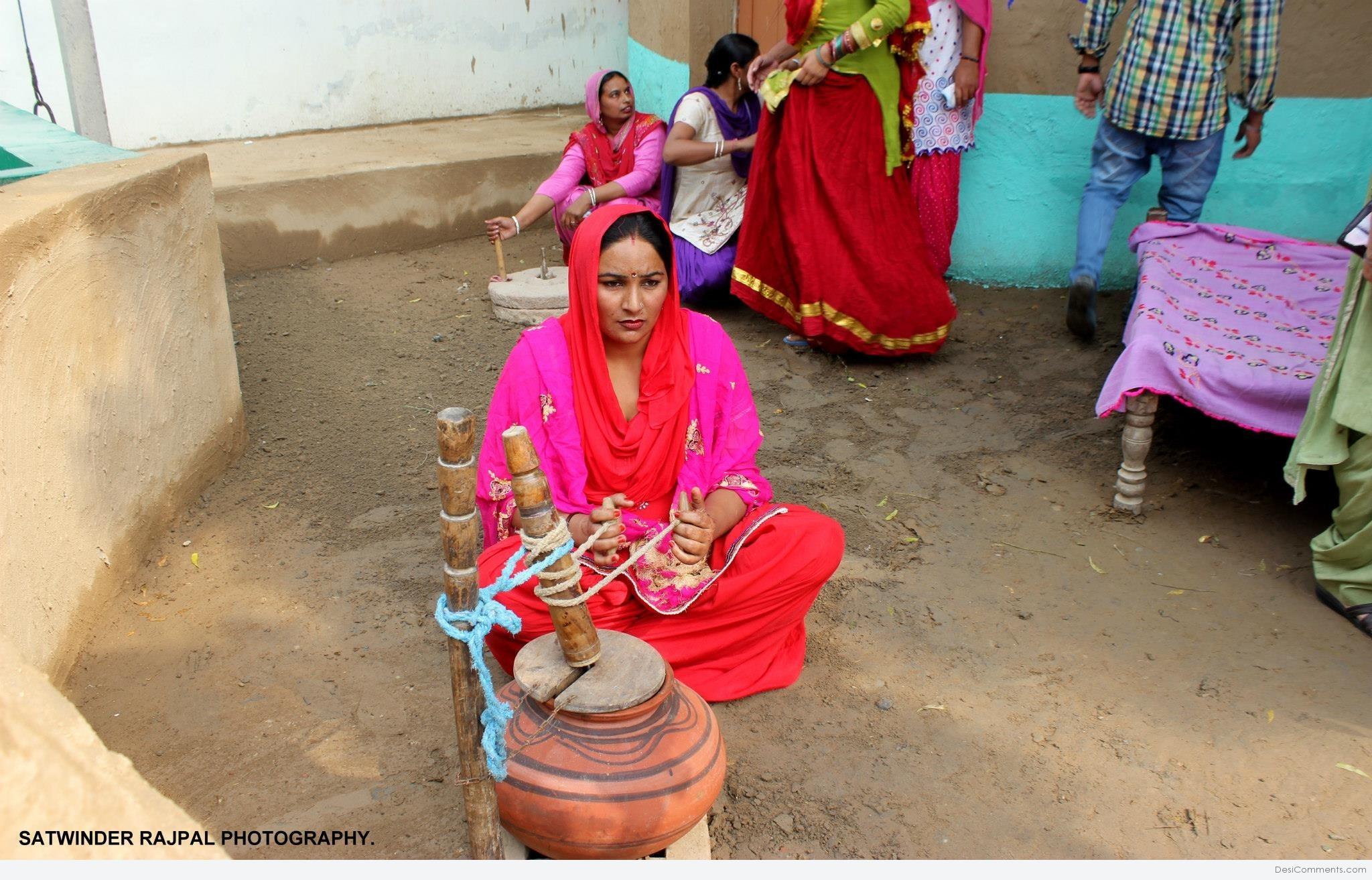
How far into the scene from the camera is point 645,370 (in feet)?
9.41

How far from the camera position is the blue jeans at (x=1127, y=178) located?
16.3ft

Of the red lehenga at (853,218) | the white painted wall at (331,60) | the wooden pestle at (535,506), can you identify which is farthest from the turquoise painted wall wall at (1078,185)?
the wooden pestle at (535,506)

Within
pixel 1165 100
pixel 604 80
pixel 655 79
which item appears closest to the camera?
pixel 1165 100

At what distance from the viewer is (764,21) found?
663 cm

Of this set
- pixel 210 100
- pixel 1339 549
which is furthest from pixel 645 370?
pixel 210 100

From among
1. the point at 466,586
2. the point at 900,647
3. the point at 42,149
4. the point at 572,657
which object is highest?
the point at 42,149

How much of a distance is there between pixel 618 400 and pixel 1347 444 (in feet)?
→ 7.16

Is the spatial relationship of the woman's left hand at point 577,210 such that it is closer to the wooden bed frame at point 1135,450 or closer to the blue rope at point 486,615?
the wooden bed frame at point 1135,450

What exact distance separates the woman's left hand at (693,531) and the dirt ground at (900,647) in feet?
1.65

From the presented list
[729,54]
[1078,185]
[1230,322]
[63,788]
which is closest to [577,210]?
[729,54]

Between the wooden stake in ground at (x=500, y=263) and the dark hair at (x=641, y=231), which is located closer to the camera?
the dark hair at (x=641, y=231)

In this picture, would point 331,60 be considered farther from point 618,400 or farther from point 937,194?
point 618,400

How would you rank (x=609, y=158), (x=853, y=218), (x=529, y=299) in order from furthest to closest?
(x=609, y=158), (x=529, y=299), (x=853, y=218)

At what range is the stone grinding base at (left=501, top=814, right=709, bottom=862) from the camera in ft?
7.14
